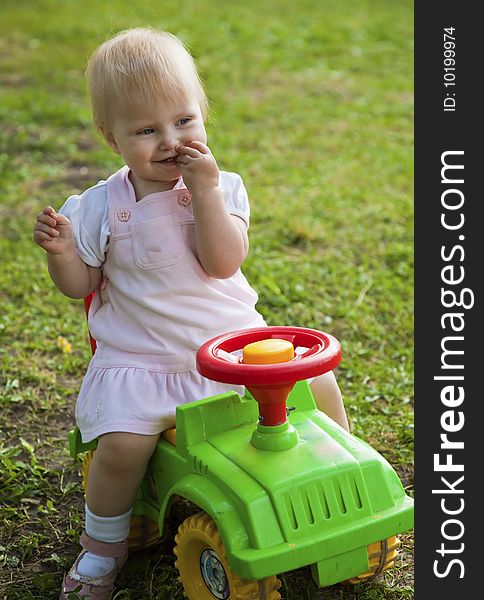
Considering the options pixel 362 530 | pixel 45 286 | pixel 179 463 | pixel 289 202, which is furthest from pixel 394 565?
pixel 289 202

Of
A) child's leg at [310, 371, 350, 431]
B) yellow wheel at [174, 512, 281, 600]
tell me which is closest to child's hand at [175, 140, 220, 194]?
child's leg at [310, 371, 350, 431]

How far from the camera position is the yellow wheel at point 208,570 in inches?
81.5

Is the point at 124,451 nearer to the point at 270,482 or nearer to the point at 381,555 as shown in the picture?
the point at 270,482

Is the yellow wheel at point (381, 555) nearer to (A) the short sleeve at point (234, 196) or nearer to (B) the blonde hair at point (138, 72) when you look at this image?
(A) the short sleeve at point (234, 196)

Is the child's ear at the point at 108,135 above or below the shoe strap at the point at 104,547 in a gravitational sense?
above

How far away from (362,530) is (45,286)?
2270mm

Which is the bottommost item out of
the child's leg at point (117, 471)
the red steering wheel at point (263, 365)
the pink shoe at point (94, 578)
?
the pink shoe at point (94, 578)

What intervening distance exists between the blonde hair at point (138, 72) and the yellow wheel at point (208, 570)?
949 mm

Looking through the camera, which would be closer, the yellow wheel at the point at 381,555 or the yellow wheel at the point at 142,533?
the yellow wheel at the point at 381,555

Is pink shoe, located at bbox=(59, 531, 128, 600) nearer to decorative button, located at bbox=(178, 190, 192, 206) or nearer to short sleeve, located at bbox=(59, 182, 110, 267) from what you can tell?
short sleeve, located at bbox=(59, 182, 110, 267)

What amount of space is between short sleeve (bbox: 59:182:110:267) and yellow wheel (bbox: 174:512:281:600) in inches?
26.5

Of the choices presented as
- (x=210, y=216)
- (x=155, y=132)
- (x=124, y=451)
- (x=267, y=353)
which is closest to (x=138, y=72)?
(x=155, y=132)

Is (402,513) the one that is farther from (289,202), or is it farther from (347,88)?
(347,88)


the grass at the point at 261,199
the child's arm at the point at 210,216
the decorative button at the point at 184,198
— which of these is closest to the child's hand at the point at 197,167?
the child's arm at the point at 210,216
